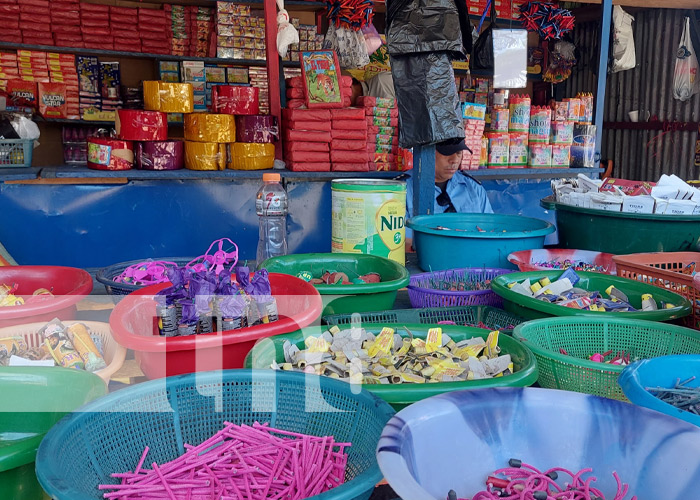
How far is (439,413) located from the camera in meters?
1.02

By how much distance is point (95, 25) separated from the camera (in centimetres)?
591

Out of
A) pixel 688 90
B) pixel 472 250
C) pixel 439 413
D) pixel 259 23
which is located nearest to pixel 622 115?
pixel 688 90

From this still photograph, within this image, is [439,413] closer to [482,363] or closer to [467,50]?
[482,363]

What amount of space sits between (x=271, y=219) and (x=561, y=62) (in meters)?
5.33

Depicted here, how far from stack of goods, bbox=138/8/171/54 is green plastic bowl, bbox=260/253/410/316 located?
4688 millimetres

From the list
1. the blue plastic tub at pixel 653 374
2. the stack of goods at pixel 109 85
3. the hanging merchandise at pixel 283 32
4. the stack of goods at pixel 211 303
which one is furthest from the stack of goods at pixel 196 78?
the blue plastic tub at pixel 653 374

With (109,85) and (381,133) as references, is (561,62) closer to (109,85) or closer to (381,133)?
(381,133)

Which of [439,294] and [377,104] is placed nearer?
[439,294]

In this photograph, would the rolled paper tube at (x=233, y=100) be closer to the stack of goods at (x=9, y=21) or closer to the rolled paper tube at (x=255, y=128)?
the rolled paper tube at (x=255, y=128)

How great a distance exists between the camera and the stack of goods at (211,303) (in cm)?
151

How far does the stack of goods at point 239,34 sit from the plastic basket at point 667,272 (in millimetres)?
4973

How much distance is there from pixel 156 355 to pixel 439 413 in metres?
0.69

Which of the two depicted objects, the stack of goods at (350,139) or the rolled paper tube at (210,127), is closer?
the rolled paper tube at (210,127)

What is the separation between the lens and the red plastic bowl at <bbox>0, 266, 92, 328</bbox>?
1.60 m
